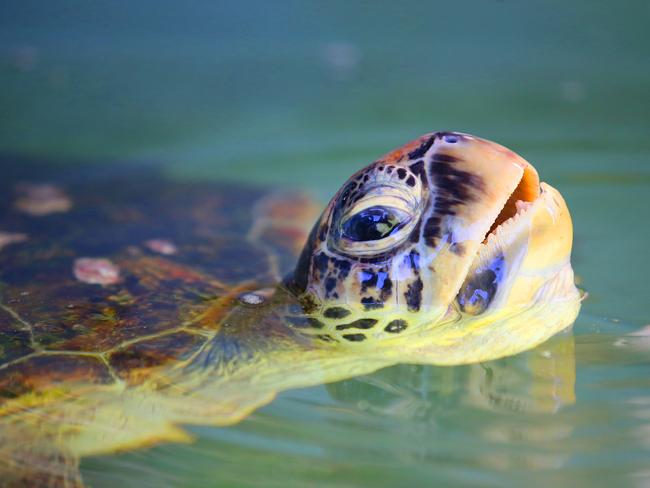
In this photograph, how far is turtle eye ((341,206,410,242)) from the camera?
78.3 inches

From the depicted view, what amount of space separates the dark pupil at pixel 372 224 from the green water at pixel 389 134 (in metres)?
0.41

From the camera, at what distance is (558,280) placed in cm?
215

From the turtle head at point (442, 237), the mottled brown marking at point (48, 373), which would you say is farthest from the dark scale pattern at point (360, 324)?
the mottled brown marking at point (48, 373)

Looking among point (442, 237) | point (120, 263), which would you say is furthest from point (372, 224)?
point (120, 263)

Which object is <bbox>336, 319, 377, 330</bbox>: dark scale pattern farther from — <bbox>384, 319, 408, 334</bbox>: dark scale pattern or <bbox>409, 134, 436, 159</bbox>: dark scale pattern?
<bbox>409, 134, 436, 159</bbox>: dark scale pattern

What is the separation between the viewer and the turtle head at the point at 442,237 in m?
1.95

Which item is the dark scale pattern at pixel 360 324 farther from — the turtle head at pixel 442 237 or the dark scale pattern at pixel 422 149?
the dark scale pattern at pixel 422 149

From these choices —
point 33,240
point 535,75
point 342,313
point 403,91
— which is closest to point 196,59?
point 403,91

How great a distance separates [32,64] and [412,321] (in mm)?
3968

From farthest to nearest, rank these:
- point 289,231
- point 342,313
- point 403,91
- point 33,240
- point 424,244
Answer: point 403,91 → point 289,231 → point 33,240 → point 342,313 → point 424,244

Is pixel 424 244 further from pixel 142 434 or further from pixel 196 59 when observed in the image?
pixel 196 59

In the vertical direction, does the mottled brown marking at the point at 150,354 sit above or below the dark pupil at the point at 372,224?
below

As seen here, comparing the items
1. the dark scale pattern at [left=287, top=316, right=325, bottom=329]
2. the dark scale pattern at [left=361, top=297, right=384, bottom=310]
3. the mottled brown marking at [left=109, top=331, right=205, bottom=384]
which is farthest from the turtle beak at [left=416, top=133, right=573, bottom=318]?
the mottled brown marking at [left=109, top=331, right=205, bottom=384]

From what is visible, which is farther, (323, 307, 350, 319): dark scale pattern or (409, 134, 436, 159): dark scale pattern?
(323, 307, 350, 319): dark scale pattern
